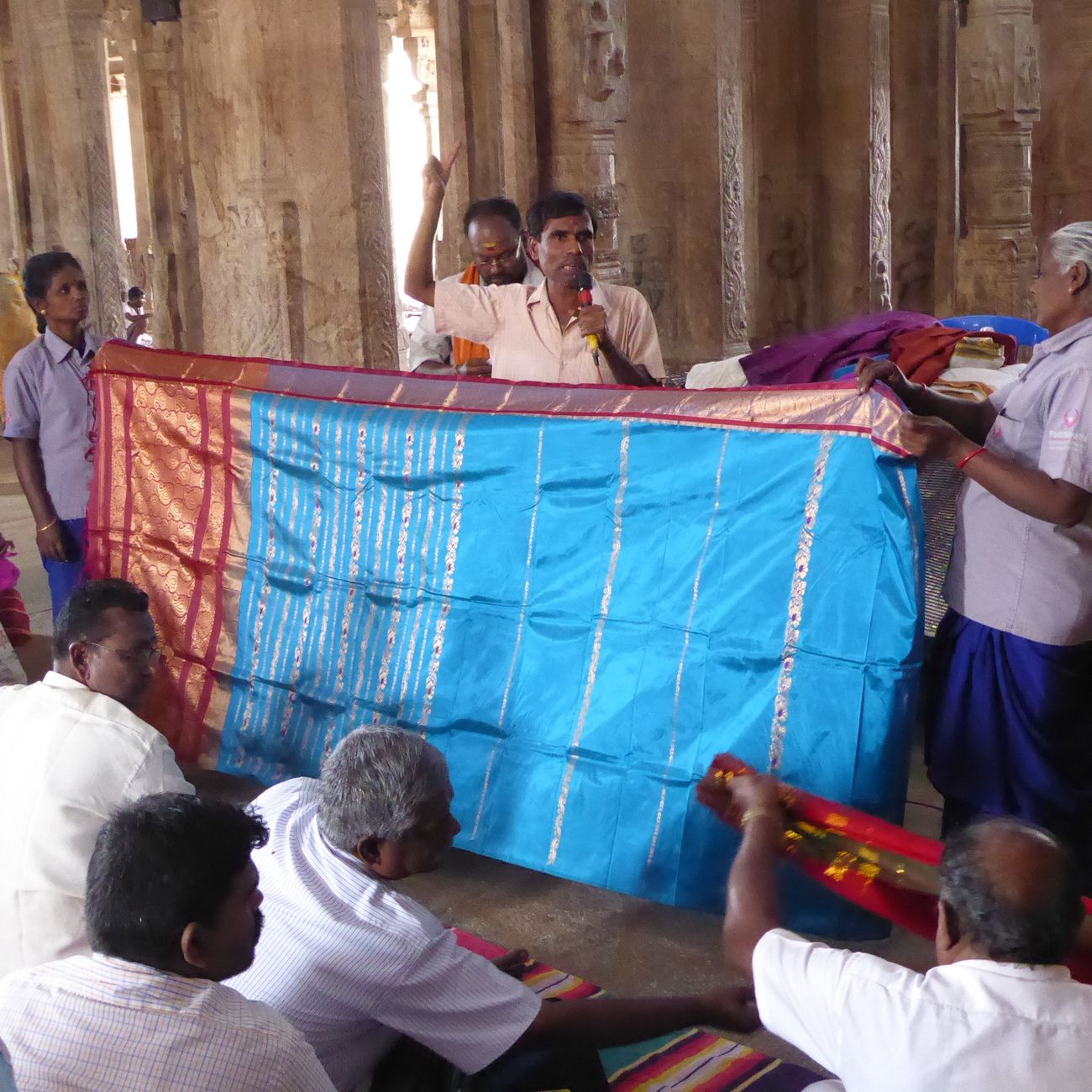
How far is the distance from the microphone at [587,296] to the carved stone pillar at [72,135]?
29.7 feet

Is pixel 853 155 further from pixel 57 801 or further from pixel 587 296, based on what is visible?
pixel 57 801

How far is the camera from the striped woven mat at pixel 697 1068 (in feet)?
9.03

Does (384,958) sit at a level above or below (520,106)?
below

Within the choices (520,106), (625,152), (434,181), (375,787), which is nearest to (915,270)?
(625,152)

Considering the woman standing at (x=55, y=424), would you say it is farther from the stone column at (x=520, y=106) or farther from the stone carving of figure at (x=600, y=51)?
the stone carving of figure at (x=600, y=51)

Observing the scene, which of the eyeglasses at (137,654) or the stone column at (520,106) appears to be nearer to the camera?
the eyeglasses at (137,654)

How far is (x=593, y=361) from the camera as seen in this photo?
421 centimetres

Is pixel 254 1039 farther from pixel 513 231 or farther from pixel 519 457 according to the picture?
pixel 513 231

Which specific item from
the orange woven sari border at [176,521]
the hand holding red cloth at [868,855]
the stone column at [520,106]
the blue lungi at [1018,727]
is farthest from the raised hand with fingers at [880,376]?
the stone column at [520,106]

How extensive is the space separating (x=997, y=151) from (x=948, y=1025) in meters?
9.83

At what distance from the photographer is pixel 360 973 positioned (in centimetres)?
220

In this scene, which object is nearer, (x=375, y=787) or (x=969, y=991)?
(x=969, y=991)

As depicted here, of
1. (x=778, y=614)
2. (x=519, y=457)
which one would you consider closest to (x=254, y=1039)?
(x=778, y=614)

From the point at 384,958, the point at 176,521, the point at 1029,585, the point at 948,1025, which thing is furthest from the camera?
the point at 176,521
